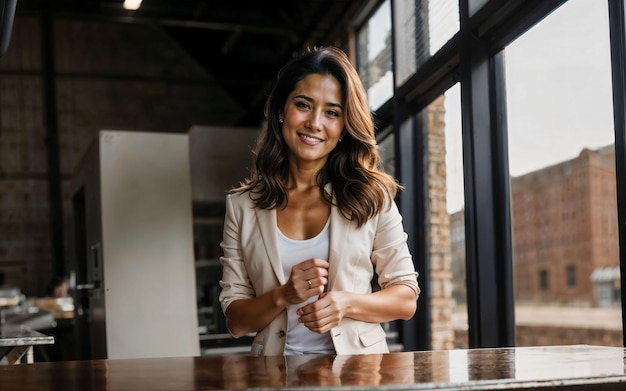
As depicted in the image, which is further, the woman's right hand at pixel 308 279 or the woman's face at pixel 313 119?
the woman's face at pixel 313 119

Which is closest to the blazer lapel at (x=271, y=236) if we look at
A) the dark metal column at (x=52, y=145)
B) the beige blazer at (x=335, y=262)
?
the beige blazer at (x=335, y=262)

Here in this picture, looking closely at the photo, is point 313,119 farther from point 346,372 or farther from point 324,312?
point 346,372

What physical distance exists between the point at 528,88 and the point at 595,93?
0.73m

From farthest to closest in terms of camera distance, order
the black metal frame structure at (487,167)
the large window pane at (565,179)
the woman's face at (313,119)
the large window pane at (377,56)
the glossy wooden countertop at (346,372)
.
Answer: the large window pane at (377,56) → the black metal frame structure at (487,167) → the large window pane at (565,179) → the woman's face at (313,119) → the glossy wooden countertop at (346,372)

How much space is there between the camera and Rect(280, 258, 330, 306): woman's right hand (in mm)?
1620

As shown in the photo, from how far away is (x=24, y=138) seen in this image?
1048cm

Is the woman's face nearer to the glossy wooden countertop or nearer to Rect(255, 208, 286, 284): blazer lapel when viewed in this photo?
Rect(255, 208, 286, 284): blazer lapel

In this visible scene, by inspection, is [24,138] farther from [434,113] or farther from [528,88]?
[528,88]

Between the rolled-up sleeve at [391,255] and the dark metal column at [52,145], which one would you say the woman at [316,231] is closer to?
the rolled-up sleeve at [391,255]

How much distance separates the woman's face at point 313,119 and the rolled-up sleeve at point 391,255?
0.73ft

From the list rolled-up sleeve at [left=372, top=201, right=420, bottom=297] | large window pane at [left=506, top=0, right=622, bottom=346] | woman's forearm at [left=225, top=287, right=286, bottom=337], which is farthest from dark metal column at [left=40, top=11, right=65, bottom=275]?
rolled-up sleeve at [left=372, top=201, right=420, bottom=297]

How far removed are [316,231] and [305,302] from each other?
18 cm

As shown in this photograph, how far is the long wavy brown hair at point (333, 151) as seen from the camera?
188 cm

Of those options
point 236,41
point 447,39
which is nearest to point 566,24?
point 447,39
